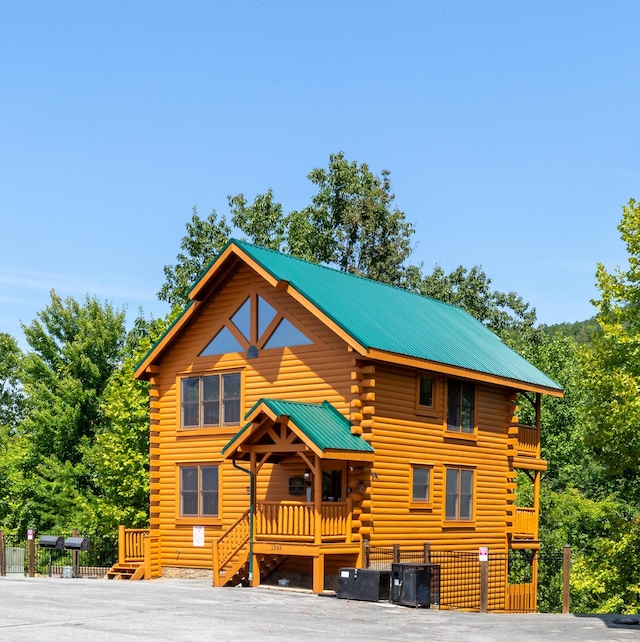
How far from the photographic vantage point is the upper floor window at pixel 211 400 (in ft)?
110

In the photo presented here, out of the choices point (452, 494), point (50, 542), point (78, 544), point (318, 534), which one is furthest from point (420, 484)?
point (50, 542)

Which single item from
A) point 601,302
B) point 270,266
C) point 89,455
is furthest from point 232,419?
point 89,455

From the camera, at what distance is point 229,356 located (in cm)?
3378

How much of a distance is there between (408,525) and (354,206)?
121ft

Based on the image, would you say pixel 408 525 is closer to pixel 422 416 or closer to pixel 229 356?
pixel 422 416

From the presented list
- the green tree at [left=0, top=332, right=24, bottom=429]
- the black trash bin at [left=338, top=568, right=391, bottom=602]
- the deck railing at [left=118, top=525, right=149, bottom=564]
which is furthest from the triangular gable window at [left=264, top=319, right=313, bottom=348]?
the green tree at [left=0, top=332, right=24, bottom=429]

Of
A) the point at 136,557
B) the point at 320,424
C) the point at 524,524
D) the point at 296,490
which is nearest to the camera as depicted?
the point at 320,424

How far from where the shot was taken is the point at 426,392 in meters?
33.1

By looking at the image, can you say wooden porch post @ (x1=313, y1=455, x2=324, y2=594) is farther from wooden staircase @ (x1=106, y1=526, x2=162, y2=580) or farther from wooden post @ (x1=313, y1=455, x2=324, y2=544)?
wooden staircase @ (x1=106, y1=526, x2=162, y2=580)

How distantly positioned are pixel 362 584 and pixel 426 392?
8.15m

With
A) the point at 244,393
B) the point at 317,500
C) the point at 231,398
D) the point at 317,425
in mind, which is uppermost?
the point at 244,393

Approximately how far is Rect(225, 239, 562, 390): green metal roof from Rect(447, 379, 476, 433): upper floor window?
902 mm

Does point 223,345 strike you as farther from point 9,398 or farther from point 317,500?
point 9,398

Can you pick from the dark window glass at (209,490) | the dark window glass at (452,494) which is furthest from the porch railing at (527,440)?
the dark window glass at (209,490)
